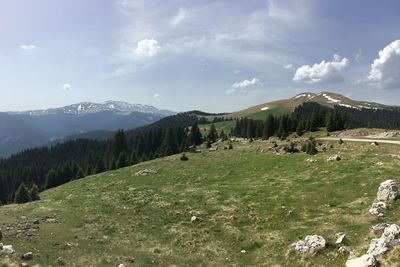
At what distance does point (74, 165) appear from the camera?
13600cm

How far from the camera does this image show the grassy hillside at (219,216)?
31.9 m

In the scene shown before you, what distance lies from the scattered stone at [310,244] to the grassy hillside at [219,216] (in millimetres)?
625

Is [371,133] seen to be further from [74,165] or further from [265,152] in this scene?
[74,165]

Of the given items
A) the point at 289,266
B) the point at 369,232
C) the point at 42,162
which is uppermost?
the point at 369,232

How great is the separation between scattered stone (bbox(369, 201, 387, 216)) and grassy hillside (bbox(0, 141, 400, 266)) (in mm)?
828

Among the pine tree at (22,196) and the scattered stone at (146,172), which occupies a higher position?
the scattered stone at (146,172)

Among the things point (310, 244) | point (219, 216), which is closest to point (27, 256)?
point (219, 216)

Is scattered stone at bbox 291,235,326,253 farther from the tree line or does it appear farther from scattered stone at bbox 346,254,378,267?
the tree line

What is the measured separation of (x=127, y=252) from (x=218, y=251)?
328 inches

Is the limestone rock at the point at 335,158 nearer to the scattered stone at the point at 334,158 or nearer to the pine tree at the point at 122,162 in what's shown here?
the scattered stone at the point at 334,158

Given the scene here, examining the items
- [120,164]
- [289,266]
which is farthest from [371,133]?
[120,164]

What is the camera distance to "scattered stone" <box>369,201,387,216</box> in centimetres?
3341

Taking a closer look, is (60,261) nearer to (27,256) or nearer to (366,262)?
(27,256)

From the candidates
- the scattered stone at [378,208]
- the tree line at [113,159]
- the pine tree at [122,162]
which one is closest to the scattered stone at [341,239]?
the scattered stone at [378,208]
